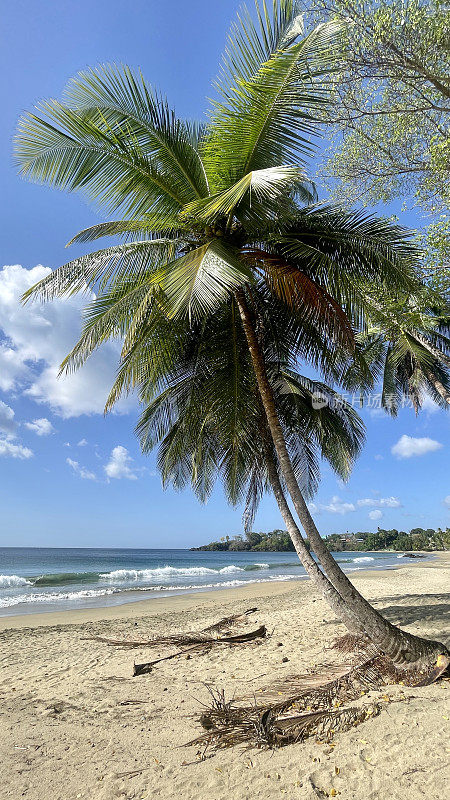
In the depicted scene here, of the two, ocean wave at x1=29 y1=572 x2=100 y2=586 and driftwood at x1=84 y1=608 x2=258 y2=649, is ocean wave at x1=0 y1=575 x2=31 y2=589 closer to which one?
ocean wave at x1=29 y1=572 x2=100 y2=586

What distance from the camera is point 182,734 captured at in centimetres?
424

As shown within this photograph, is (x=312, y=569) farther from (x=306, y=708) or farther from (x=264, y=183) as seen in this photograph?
(x=264, y=183)

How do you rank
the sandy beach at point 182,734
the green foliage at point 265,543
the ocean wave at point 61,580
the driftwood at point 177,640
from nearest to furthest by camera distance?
the sandy beach at point 182,734 < the driftwood at point 177,640 < the ocean wave at point 61,580 < the green foliage at point 265,543

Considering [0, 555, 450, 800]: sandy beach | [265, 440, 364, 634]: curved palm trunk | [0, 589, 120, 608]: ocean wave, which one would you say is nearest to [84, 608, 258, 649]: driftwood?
[0, 555, 450, 800]: sandy beach

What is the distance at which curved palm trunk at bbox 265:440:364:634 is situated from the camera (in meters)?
5.63

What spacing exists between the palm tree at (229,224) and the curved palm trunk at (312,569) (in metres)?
0.25

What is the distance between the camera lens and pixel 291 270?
6141 mm

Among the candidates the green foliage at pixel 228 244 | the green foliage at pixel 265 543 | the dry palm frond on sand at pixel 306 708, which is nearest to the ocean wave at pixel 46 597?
the green foliage at pixel 228 244

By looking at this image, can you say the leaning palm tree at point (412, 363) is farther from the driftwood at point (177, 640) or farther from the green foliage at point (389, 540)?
the green foliage at point (389, 540)

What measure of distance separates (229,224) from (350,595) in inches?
197

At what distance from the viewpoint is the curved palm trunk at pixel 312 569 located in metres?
5.63

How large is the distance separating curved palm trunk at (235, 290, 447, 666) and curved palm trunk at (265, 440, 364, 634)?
0.20 meters

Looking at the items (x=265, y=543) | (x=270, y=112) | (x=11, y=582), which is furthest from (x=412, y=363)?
(x=265, y=543)

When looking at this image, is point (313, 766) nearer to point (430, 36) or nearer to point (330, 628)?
point (330, 628)
